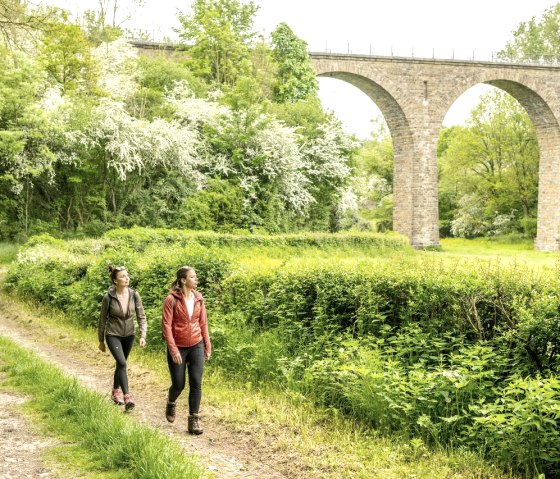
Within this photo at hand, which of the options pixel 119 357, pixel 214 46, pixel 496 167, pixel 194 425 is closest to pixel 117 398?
pixel 119 357

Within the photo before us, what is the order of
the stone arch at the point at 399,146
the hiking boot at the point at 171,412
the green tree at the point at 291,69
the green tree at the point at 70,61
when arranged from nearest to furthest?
the hiking boot at the point at 171,412 → the green tree at the point at 70,61 → the green tree at the point at 291,69 → the stone arch at the point at 399,146

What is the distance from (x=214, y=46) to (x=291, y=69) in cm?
414

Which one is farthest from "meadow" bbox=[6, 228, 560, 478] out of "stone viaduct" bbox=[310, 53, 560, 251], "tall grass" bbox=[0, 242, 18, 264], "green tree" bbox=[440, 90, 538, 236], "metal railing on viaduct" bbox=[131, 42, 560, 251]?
"green tree" bbox=[440, 90, 538, 236]

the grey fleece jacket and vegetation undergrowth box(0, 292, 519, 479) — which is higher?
the grey fleece jacket

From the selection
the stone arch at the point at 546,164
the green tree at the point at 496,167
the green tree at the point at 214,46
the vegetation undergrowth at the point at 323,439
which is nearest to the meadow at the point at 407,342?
the vegetation undergrowth at the point at 323,439

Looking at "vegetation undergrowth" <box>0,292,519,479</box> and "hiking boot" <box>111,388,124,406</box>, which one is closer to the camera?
"vegetation undergrowth" <box>0,292,519,479</box>

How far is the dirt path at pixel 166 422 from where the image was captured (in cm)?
476

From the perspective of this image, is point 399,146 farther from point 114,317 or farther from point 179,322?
point 179,322

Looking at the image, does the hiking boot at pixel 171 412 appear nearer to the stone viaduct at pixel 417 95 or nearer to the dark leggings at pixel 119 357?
the dark leggings at pixel 119 357

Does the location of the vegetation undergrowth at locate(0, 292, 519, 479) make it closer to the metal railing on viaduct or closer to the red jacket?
the red jacket

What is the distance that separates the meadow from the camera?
184 inches

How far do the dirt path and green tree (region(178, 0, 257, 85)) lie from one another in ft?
65.0

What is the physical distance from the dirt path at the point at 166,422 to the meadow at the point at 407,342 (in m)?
0.86

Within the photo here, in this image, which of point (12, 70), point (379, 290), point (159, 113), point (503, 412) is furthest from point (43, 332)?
point (159, 113)
